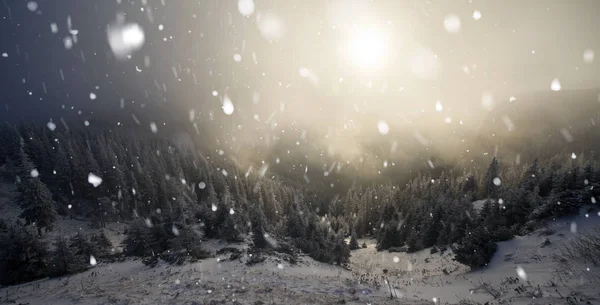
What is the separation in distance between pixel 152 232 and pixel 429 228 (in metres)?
35.6

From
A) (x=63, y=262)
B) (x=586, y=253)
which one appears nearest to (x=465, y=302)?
(x=586, y=253)

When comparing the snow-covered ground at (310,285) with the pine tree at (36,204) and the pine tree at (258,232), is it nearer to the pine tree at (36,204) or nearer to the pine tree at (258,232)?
the pine tree at (258,232)

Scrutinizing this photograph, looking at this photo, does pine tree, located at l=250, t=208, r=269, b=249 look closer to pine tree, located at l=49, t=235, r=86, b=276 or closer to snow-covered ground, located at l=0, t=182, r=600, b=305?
snow-covered ground, located at l=0, t=182, r=600, b=305

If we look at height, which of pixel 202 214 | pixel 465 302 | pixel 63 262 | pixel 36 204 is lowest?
pixel 465 302

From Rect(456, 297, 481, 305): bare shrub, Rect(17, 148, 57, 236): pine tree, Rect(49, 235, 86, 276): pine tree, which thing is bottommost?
Rect(456, 297, 481, 305): bare shrub

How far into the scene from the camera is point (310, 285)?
14.8 m

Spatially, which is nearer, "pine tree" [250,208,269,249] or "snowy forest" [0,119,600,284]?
"snowy forest" [0,119,600,284]

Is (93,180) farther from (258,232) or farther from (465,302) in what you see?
(465,302)

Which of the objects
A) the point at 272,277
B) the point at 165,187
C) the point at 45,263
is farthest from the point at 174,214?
the point at 165,187

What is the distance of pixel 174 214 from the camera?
91.0 feet

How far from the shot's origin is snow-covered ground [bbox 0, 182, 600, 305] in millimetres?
9953

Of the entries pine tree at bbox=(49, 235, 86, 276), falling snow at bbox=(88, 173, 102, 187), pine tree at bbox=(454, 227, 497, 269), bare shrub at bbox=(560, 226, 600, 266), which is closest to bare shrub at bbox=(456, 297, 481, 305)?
bare shrub at bbox=(560, 226, 600, 266)

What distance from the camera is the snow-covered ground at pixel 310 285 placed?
9.95 m

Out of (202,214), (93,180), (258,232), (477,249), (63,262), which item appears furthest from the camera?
(93,180)
